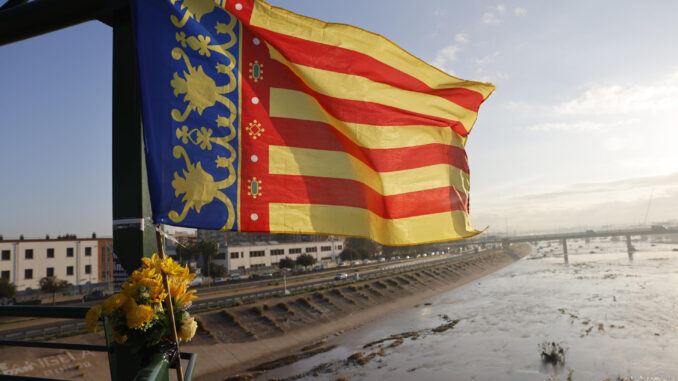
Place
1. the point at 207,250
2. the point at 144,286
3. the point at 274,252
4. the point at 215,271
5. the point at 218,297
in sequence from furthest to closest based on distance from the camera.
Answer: the point at 274,252
the point at 207,250
the point at 215,271
the point at 218,297
the point at 144,286

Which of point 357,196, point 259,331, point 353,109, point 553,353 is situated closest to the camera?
point 357,196

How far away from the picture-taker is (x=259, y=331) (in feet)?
126

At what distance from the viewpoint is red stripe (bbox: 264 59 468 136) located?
4613mm

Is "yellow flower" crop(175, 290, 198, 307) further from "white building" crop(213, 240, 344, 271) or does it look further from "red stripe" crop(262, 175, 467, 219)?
"white building" crop(213, 240, 344, 271)

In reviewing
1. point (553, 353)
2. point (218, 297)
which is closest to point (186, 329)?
point (553, 353)

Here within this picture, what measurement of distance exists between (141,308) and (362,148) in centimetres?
299

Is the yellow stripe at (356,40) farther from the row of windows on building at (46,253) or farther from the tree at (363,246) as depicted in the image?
the tree at (363,246)

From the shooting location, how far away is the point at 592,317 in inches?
1786

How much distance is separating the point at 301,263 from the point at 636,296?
174ft

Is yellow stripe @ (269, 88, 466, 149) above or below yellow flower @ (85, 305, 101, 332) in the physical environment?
above

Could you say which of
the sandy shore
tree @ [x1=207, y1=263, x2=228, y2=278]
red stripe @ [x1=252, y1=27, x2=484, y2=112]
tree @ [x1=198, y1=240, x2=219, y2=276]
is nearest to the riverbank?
the sandy shore

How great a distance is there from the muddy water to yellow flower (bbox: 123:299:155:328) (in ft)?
95.0

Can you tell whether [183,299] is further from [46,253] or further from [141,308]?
[46,253]

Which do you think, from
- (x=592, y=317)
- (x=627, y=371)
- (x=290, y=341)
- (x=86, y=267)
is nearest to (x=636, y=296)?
(x=592, y=317)
